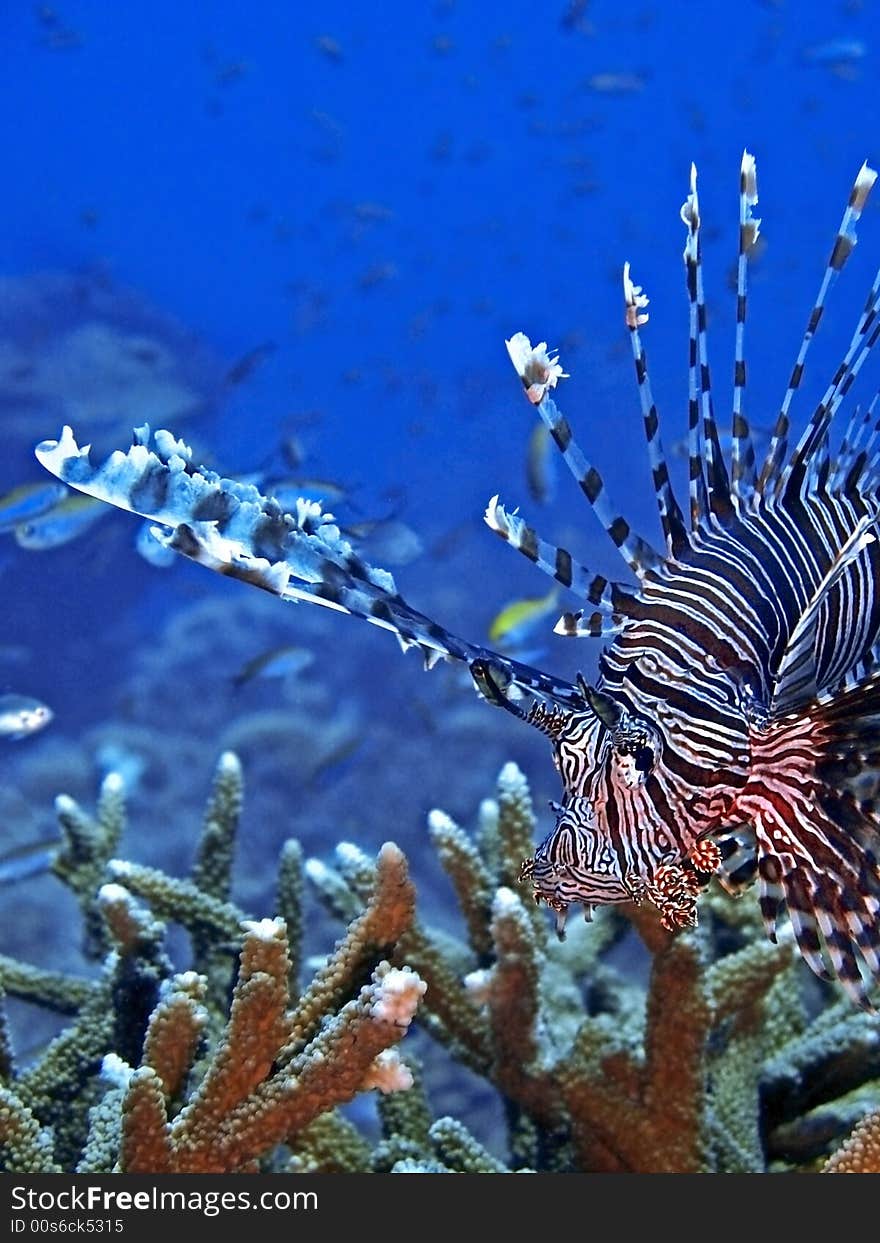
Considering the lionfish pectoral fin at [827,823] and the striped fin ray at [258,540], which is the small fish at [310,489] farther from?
the lionfish pectoral fin at [827,823]

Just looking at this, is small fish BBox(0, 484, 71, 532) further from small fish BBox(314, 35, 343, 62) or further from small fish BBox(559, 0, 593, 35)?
small fish BBox(314, 35, 343, 62)

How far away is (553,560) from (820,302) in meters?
0.85

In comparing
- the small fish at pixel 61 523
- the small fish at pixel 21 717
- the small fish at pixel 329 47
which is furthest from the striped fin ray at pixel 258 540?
the small fish at pixel 329 47

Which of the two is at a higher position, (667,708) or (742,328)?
(742,328)

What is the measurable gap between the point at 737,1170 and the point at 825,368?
981 inches

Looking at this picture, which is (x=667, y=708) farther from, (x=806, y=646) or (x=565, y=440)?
(x=565, y=440)

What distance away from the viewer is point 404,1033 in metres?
1.88

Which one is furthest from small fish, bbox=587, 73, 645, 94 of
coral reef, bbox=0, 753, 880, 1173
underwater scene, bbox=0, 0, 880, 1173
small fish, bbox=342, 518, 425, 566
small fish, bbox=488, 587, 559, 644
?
coral reef, bbox=0, 753, 880, 1173

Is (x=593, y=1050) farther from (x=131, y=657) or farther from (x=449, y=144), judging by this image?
(x=449, y=144)

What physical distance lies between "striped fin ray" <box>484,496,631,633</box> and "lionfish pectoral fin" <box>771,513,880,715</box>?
29cm

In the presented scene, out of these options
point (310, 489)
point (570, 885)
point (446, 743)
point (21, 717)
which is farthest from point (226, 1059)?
point (446, 743)

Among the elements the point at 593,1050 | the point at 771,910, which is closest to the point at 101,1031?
the point at 593,1050

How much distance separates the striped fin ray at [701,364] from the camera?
2111 millimetres

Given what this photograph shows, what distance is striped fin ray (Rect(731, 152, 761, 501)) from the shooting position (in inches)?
85.4
